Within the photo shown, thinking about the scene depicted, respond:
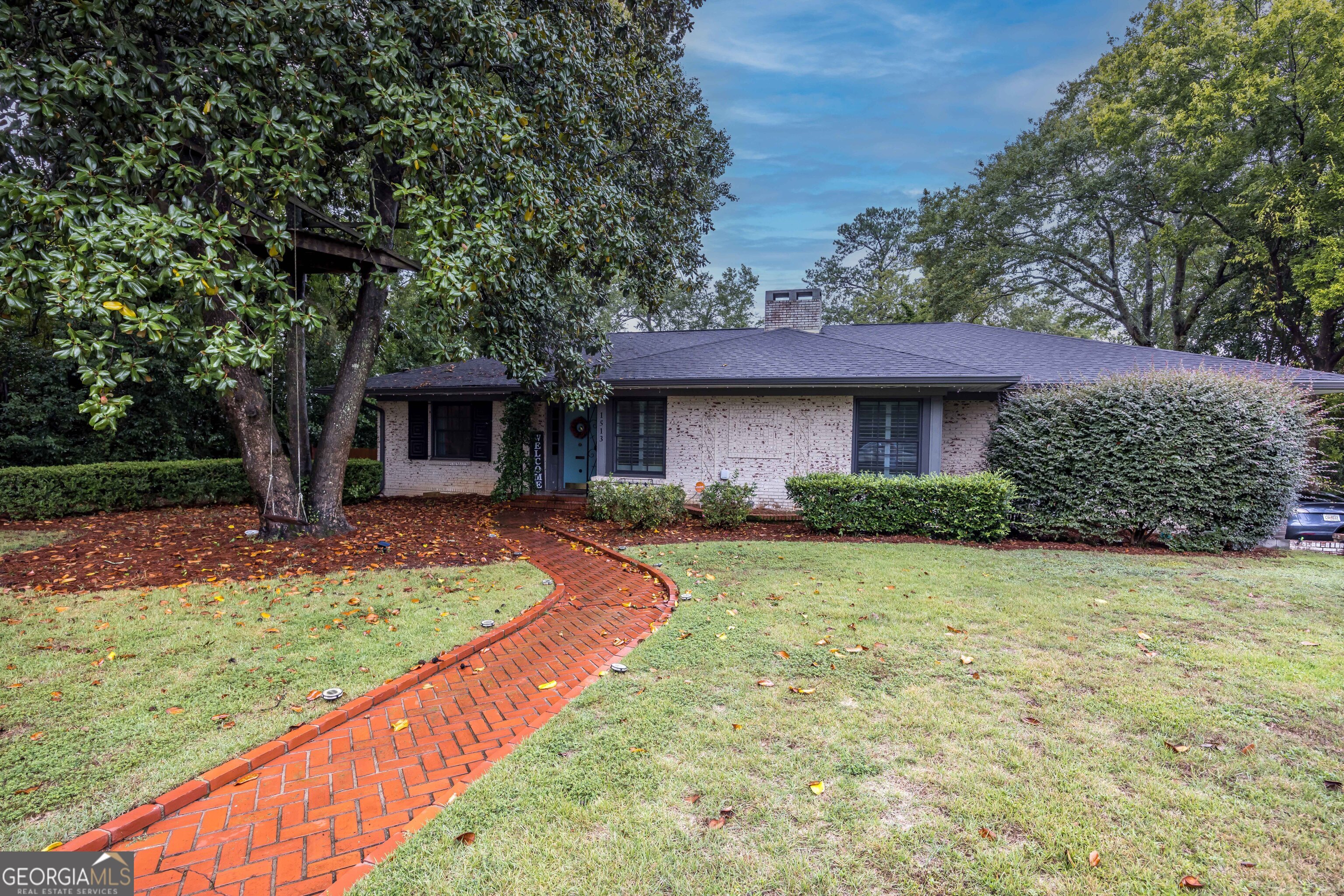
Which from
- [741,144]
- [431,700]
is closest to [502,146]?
[431,700]

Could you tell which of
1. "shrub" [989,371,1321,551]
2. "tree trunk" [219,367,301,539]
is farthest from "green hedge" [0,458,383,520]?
"shrub" [989,371,1321,551]

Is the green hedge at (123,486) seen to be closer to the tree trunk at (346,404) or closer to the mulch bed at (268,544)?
the mulch bed at (268,544)

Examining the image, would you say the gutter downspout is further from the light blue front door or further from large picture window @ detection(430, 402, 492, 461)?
the light blue front door

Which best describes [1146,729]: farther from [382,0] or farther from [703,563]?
[382,0]

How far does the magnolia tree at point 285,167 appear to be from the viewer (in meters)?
4.78

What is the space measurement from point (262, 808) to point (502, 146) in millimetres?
6738

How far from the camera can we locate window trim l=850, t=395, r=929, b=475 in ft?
34.2

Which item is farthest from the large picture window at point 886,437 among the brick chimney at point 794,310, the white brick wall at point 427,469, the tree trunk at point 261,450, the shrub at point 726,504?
the tree trunk at point 261,450

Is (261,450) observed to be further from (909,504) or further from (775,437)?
(909,504)

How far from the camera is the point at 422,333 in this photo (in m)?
10.9

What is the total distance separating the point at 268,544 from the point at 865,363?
31.3 feet

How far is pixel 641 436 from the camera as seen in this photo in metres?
11.9

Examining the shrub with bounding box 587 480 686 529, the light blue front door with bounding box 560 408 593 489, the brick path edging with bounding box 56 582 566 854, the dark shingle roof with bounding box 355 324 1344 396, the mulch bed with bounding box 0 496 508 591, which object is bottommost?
the brick path edging with bounding box 56 582 566 854

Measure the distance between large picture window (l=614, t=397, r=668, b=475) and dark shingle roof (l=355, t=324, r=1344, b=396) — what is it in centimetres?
73
